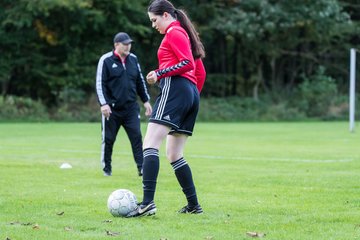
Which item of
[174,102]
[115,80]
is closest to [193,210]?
[174,102]

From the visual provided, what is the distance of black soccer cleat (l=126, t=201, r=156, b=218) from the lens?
287 inches

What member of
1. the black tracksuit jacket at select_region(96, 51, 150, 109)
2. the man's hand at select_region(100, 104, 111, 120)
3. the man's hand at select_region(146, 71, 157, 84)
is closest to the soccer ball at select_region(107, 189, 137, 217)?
the man's hand at select_region(146, 71, 157, 84)

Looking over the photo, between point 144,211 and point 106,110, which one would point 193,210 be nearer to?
point 144,211

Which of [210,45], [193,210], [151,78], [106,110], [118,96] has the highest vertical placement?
[210,45]

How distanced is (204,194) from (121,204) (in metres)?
2.13

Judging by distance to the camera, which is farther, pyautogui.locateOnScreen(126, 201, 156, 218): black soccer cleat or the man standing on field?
the man standing on field

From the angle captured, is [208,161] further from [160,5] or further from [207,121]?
[207,121]

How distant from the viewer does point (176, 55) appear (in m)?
7.27

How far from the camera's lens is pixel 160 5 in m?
7.40

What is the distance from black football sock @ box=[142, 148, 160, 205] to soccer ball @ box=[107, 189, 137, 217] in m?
0.13

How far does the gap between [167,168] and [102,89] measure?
6.49 ft

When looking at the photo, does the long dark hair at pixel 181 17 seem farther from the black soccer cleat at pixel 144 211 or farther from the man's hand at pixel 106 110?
the man's hand at pixel 106 110

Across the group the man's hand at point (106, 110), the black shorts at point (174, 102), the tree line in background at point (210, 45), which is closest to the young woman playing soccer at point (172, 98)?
the black shorts at point (174, 102)

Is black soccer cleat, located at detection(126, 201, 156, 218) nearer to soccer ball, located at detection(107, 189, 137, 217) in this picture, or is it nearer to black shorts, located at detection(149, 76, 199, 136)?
soccer ball, located at detection(107, 189, 137, 217)
